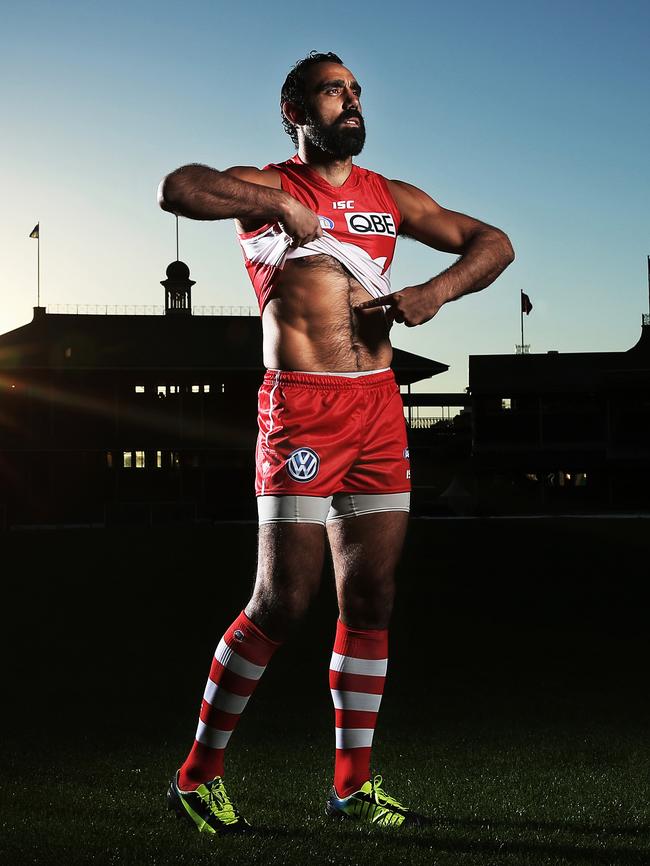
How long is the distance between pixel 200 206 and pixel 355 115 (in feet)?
2.18

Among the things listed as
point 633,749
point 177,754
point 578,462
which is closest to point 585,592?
point 633,749

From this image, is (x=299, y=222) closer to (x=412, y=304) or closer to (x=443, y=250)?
(x=412, y=304)

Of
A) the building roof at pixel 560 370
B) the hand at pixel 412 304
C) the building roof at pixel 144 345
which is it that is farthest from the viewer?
the building roof at pixel 560 370

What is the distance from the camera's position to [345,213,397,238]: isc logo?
3584 millimetres

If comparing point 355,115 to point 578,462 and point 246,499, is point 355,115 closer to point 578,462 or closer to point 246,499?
point 246,499

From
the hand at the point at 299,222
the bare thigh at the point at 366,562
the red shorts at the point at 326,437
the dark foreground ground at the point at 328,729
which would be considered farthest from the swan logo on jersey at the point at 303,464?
the dark foreground ground at the point at 328,729

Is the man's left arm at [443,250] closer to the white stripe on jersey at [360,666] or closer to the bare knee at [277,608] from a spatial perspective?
the bare knee at [277,608]

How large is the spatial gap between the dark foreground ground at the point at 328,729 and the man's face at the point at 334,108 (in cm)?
225

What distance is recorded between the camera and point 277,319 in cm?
354

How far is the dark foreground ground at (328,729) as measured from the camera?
340 cm

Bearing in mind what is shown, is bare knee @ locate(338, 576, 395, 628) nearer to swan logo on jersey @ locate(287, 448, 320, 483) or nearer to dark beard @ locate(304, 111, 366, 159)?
swan logo on jersey @ locate(287, 448, 320, 483)

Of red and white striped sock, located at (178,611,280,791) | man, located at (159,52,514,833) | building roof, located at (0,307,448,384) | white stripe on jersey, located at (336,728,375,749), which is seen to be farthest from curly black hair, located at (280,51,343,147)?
building roof, located at (0,307,448,384)

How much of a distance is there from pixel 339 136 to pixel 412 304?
0.63 m

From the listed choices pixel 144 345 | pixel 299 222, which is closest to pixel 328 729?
pixel 299 222
